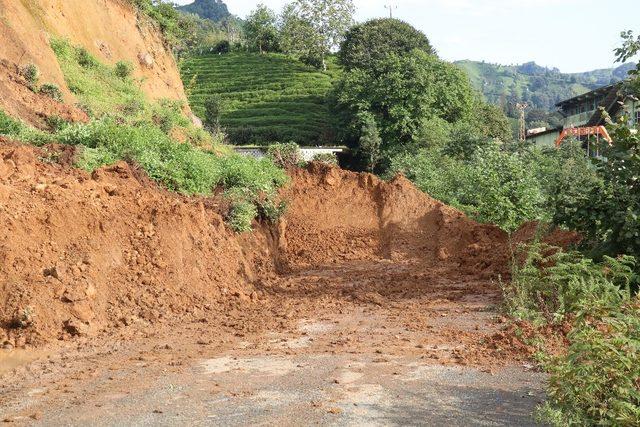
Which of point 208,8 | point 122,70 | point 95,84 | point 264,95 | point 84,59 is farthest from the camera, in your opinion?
point 208,8

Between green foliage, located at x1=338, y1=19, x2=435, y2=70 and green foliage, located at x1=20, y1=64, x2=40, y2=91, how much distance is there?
31340 millimetres

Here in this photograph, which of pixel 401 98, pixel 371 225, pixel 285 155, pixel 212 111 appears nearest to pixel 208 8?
pixel 212 111

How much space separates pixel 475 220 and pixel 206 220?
24.9 feet

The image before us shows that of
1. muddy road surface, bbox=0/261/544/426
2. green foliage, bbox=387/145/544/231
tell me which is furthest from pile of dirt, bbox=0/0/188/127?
green foliage, bbox=387/145/544/231

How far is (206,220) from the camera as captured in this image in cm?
1157

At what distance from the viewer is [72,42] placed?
22.5 meters

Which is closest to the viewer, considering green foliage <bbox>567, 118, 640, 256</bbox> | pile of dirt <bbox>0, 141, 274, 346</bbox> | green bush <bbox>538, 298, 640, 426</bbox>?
green bush <bbox>538, 298, 640, 426</bbox>

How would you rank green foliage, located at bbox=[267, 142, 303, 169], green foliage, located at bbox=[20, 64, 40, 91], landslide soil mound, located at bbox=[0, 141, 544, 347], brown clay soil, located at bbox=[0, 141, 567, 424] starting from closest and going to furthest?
brown clay soil, located at bbox=[0, 141, 567, 424] < landslide soil mound, located at bbox=[0, 141, 544, 347] < green foliage, located at bbox=[20, 64, 40, 91] < green foliage, located at bbox=[267, 142, 303, 169]

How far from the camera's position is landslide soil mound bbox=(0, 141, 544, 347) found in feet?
27.3

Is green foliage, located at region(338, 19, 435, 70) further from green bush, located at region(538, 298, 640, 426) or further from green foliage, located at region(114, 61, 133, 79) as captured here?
green bush, located at region(538, 298, 640, 426)

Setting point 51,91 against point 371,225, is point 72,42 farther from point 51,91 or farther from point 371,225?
point 371,225

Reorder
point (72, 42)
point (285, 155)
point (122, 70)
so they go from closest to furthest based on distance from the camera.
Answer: point (285, 155), point (72, 42), point (122, 70)

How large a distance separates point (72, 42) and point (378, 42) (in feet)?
94.4

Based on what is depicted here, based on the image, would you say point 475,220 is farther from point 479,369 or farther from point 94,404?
point 94,404
